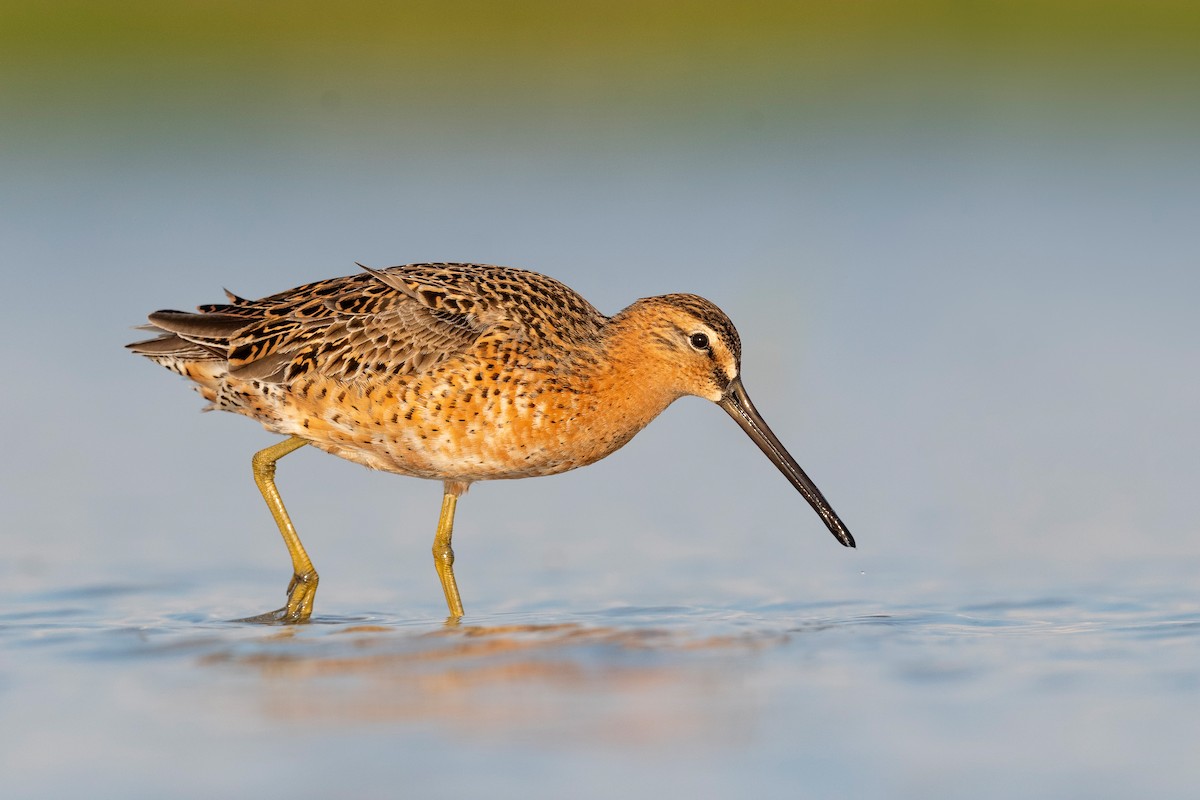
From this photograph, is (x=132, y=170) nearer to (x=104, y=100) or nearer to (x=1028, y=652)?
(x=104, y=100)

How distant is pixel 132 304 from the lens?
9.16 metres

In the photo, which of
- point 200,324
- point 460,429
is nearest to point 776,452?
point 460,429

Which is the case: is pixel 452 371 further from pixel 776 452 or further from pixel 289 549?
pixel 776 452

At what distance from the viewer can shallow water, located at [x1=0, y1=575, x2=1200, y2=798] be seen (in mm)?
3910

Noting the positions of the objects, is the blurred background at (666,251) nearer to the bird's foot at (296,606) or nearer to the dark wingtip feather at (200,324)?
the bird's foot at (296,606)

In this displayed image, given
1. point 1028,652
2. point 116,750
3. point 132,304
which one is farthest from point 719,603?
point 132,304

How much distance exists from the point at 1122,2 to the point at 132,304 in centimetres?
872

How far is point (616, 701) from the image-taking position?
4527 mm

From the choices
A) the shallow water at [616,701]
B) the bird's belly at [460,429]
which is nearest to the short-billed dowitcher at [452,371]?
the bird's belly at [460,429]

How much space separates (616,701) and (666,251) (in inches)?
226

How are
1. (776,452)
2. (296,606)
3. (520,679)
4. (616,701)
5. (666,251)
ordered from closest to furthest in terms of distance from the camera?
(616,701)
(520,679)
(296,606)
(776,452)
(666,251)

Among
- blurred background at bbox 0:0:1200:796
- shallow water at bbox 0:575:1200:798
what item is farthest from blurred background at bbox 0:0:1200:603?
shallow water at bbox 0:575:1200:798

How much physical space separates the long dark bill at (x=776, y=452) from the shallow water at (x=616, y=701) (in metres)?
0.61

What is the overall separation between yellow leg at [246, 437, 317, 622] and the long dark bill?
1.48m
